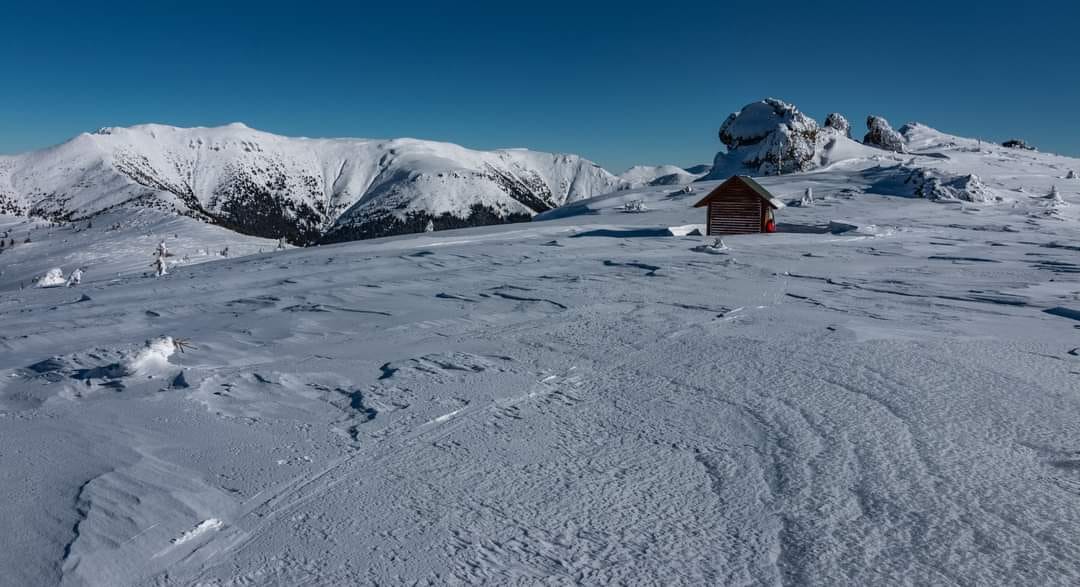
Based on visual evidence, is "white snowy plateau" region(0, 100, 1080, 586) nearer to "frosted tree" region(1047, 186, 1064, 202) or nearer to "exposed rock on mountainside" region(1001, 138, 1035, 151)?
"frosted tree" region(1047, 186, 1064, 202)

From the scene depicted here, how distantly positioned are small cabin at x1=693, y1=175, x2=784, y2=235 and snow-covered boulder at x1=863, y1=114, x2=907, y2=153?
155 feet

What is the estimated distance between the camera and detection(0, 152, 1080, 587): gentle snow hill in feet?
12.1

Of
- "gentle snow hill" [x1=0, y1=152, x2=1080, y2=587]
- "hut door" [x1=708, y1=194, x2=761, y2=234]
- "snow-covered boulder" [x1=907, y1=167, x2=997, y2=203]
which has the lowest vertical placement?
"gentle snow hill" [x1=0, y1=152, x2=1080, y2=587]

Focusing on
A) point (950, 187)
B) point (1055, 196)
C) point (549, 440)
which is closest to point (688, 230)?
point (950, 187)

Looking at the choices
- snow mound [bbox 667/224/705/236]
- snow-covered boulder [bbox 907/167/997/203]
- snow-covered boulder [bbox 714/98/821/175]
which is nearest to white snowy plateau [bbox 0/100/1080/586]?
snow mound [bbox 667/224/705/236]

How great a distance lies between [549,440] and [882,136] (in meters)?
73.8

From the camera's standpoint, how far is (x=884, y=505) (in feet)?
13.9

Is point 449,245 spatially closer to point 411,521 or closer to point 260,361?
point 260,361

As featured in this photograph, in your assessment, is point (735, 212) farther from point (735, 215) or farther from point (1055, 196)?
point (1055, 196)

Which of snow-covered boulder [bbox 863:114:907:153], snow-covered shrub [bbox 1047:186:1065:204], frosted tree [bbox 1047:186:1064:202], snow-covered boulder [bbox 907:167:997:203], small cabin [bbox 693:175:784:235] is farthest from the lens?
snow-covered boulder [bbox 863:114:907:153]

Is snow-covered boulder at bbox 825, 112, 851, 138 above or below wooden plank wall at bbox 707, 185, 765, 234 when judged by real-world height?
above

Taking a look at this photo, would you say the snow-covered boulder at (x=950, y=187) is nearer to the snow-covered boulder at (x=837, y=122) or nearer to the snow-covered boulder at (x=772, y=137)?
the snow-covered boulder at (x=772, y=137)

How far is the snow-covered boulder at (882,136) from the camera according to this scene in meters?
65.1

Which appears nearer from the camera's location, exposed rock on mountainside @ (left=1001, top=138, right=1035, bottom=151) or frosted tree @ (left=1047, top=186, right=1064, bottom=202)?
frosted tree @ (left=1047, top=186, right=1064, bottom=202)
